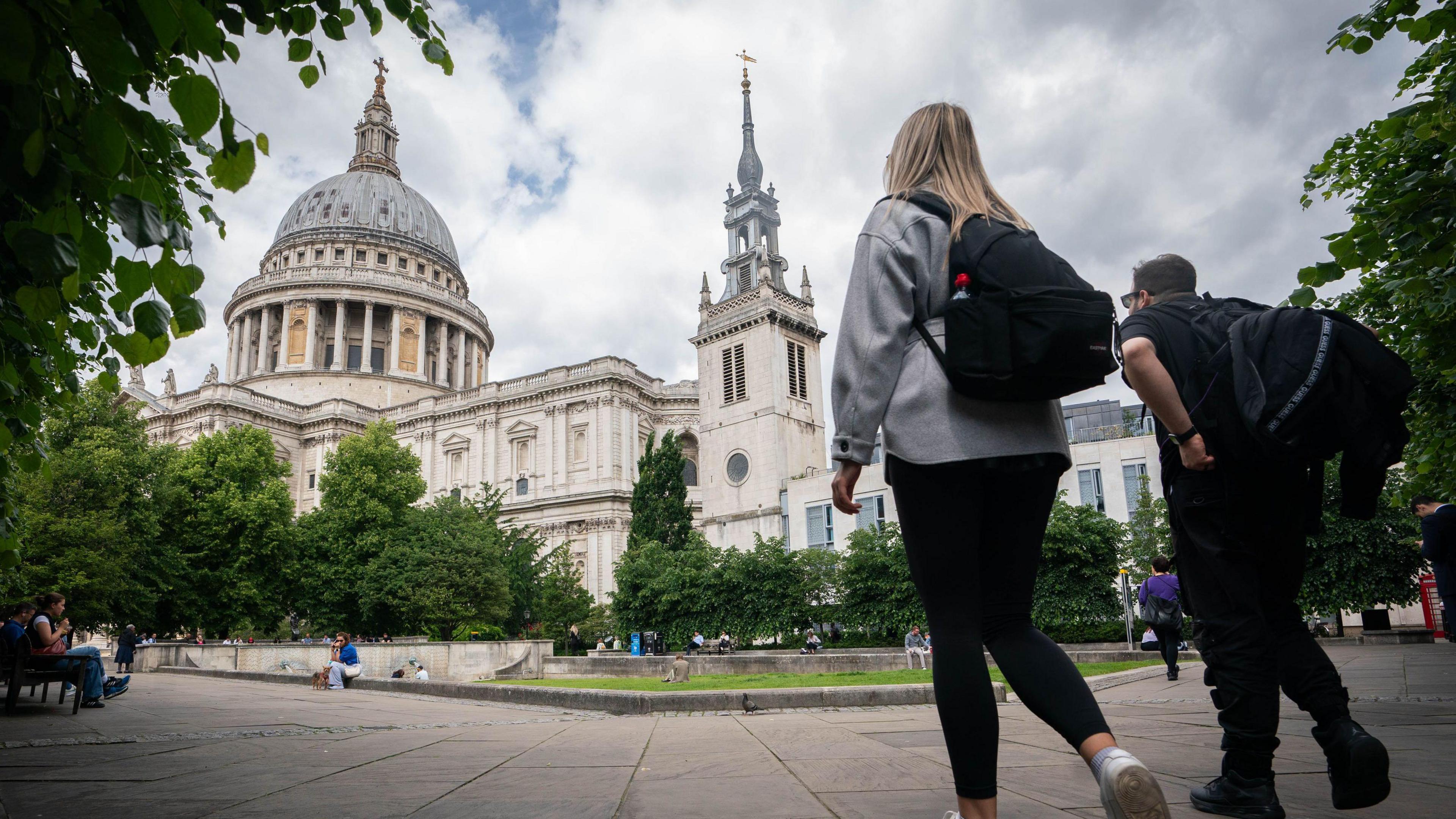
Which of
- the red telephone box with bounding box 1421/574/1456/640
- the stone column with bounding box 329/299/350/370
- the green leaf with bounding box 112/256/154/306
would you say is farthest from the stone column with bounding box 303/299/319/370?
the green leaf with bounding box 112/256/154/306

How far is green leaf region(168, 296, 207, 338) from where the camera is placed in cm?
251

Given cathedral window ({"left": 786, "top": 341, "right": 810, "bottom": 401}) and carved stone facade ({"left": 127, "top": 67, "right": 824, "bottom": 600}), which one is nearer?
carved stone facade ({"left": 127, "top": 67, "right": 824, "bottom": 600})

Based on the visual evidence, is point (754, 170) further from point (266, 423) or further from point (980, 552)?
point (980, 552)

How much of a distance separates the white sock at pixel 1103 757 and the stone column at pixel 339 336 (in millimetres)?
76777

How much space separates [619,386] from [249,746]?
52682 millimetres

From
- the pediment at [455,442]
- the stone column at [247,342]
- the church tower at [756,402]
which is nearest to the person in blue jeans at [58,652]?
the church tower at [756,402]

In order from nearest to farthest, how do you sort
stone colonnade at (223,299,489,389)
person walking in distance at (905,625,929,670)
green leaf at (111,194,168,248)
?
1. green leaf at (111,194,168,248)
2. person walking in distance at (905,625,929,670)
3. stone colonnade at (223,299,489,389)

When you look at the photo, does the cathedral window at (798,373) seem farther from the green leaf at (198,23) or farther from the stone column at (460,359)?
the green leaf at (198,23)

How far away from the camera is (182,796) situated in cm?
381

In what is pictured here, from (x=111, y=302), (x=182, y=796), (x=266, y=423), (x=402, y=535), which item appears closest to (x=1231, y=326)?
(x=111, y=302)

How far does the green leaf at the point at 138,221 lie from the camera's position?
2119mm

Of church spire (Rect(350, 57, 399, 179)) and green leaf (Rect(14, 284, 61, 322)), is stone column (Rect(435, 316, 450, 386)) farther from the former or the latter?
green leaf (Rect(14, 284, 61, 322))

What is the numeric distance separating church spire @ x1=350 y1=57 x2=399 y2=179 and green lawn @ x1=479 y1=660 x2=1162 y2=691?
79.5 m

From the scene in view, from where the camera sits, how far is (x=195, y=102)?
1975mm
